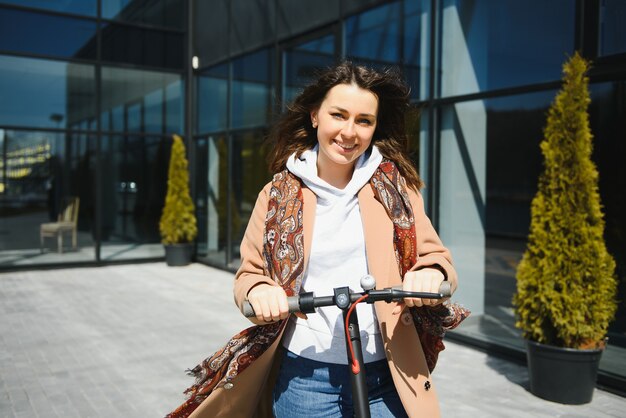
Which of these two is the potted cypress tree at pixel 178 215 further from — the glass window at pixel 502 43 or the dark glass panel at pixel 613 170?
the dark glass panel at pixel 613 170

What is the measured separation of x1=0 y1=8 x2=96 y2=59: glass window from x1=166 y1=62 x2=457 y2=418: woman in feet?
36.1

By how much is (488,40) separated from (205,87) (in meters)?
7.22

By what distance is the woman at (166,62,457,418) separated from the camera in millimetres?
1836

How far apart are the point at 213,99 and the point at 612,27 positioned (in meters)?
8.39

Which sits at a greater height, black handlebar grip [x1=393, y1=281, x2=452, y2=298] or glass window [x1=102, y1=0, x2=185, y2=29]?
glass window [x1=102, y1=0, x2=185, y2=29]

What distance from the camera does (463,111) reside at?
6.49 m

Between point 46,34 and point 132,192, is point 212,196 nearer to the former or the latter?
point 132,192

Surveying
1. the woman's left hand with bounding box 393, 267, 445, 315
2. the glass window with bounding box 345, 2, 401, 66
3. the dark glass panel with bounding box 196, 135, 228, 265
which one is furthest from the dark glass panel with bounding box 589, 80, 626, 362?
the dark glass panel with bounding box 196, 135, 228, 265

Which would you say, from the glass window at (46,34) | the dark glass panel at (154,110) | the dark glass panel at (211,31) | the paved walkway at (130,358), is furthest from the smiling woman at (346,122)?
the dark glass panel at (154,110)

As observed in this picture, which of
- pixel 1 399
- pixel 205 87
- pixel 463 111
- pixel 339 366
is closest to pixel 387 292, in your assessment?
pixel 339 366

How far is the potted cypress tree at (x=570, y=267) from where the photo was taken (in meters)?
4.35

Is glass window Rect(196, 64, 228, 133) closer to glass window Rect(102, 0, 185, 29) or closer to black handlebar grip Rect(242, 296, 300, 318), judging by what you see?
glass window Rect(102, 0, 185, 29)

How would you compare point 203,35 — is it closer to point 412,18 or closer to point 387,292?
point 412,18

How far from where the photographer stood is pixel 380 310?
1.83 m
